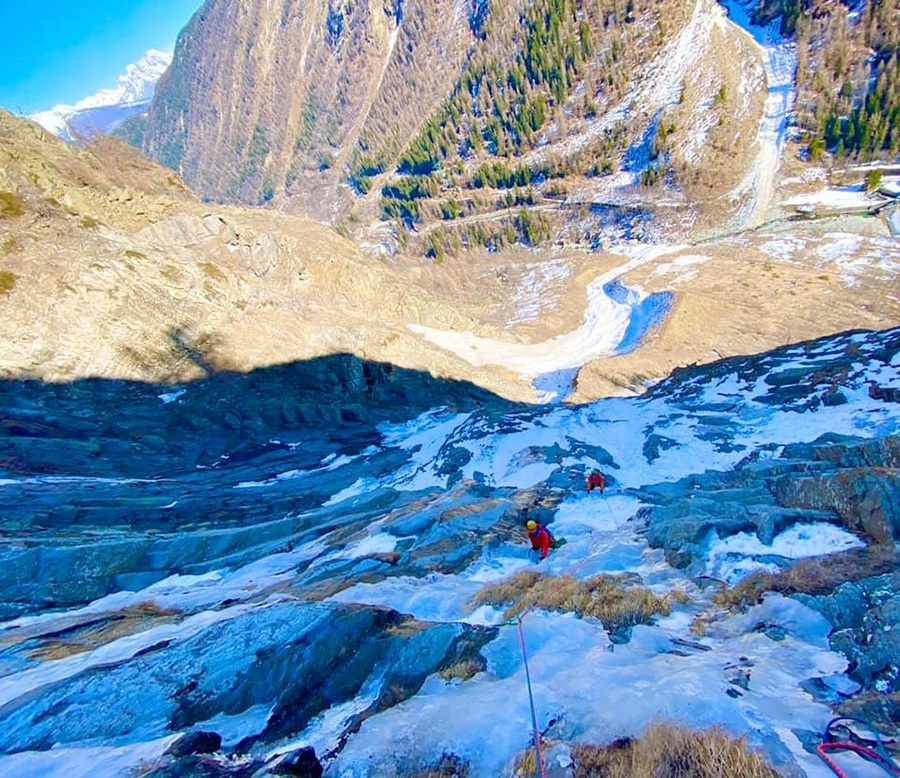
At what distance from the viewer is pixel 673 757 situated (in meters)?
Result: 5.45

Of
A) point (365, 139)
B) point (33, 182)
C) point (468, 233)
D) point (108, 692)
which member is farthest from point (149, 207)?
point (365, 139)

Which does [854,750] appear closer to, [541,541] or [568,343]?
[541,541]

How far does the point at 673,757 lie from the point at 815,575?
20.8 ft

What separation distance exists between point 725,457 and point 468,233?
90.7 metres

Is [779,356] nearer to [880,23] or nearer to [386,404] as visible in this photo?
[386,404]

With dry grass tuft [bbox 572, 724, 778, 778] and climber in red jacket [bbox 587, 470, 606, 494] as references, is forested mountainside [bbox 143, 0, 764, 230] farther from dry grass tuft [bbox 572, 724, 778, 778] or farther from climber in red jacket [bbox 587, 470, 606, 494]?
dry grass tuft [bbox 572, 724, 778, 778]

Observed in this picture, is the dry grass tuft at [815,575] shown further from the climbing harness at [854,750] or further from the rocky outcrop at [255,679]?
the rocky outcrop at [255,679]

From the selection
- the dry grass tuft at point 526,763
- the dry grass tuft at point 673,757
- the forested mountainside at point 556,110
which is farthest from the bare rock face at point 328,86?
the dry grass tuft at point 673,757

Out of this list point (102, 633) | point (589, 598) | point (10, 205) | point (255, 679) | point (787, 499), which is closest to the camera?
point (255, 679)

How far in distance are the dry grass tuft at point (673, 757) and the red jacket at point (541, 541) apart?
7444 mm

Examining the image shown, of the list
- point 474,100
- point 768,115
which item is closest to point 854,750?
point 768,115

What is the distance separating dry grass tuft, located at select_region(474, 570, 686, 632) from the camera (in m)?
9.80

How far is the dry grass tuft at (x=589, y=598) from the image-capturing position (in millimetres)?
9805

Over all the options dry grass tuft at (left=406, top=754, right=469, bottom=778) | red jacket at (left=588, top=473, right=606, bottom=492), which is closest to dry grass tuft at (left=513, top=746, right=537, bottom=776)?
dry grass tuft at (left=406, top=754, right=469, bottom=778)
